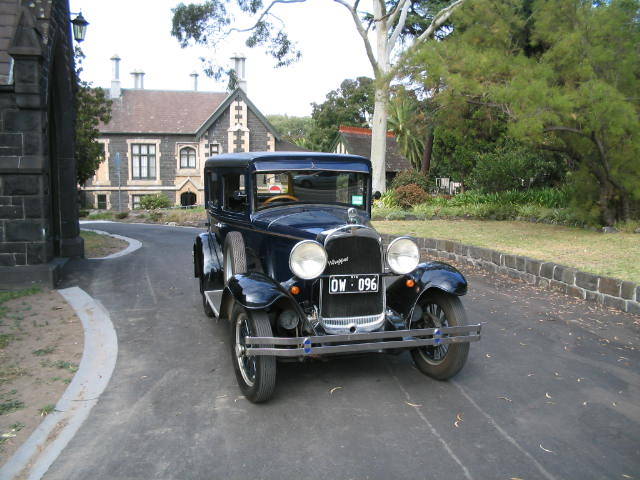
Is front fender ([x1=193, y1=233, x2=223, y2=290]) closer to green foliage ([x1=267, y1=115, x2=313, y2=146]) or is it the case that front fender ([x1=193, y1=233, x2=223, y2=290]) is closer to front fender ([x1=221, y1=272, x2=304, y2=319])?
front fender ([x1=221, y1=272, x2=304, y2=319])

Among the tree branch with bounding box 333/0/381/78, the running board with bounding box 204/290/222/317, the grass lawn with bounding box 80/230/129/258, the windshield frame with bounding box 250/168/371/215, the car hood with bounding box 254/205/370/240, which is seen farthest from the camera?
the tree branch with bounding box 333/0/381/78

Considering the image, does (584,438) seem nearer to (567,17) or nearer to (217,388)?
(217,388)

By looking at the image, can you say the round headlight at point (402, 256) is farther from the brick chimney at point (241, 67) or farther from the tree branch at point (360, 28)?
the brick chimney at point (241, 67)

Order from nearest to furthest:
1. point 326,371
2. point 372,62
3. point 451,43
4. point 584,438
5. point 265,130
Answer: point 584,438 → point 326,371 → point 451,43 → point 372,62 → point 265,130

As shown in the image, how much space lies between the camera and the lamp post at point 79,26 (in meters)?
10.8

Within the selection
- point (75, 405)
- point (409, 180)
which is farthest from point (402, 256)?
point (409, 180)

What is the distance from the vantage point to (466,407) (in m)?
4.14

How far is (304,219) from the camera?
Answer: 506 cm

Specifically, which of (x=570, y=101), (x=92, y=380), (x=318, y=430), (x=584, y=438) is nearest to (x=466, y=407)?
(x=584, y=438)

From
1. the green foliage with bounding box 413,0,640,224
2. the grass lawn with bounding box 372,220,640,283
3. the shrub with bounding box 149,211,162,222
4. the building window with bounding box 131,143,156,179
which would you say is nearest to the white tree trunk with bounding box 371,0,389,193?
the grass lawn with bounding box 372,220,640,283

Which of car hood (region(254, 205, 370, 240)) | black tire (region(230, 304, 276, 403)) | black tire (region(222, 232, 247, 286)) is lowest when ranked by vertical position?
black tire (region(230, 304, 276, 403))

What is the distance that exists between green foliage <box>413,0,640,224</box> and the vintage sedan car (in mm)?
5988

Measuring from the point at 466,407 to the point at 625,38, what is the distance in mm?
10147

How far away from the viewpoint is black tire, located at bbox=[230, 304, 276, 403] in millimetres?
4043
